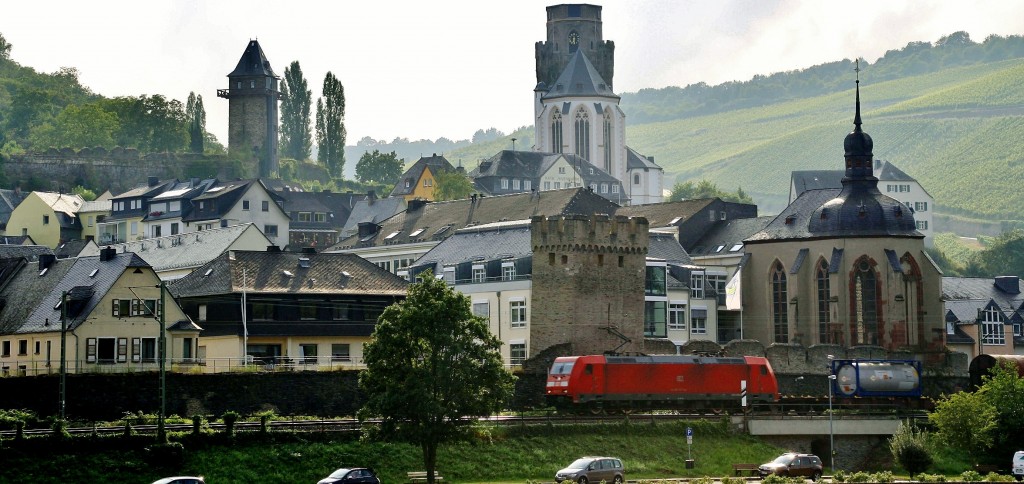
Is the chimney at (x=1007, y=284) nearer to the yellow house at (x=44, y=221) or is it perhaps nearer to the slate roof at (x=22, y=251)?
the slate roof at (x=22, y=251)

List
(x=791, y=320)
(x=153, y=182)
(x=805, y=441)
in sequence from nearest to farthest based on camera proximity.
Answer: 1. (x=805, y=441)
2. (x=791, y=320)
3. (x=153, y=182)

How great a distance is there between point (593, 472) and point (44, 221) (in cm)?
11285

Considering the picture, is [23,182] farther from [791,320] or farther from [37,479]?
[37,479]

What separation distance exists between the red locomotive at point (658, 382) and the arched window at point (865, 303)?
23571mm

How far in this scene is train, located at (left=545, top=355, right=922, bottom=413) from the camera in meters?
88.3

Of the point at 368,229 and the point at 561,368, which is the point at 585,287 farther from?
the point at 368,229

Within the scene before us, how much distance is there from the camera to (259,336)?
98.5 metres

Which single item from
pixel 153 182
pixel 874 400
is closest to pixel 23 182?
pixel 153 182

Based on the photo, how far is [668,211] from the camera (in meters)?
147

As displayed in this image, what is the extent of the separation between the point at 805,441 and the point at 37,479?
128ft

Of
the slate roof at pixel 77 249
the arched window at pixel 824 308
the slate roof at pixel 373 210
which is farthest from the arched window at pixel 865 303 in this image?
the slate roof at pixel 77 249

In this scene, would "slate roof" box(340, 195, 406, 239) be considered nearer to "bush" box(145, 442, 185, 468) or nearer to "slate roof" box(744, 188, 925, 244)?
"slate roof" box(744, 188, 925, 244)

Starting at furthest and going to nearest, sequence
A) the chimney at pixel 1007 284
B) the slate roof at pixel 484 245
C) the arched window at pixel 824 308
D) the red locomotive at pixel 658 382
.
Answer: the chimney at pixel 1007 284
the arched window at pixel 824 308
the slate roof at pixel 484 245
the red locomotive at pixel 658 382

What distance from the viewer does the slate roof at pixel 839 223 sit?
119m
